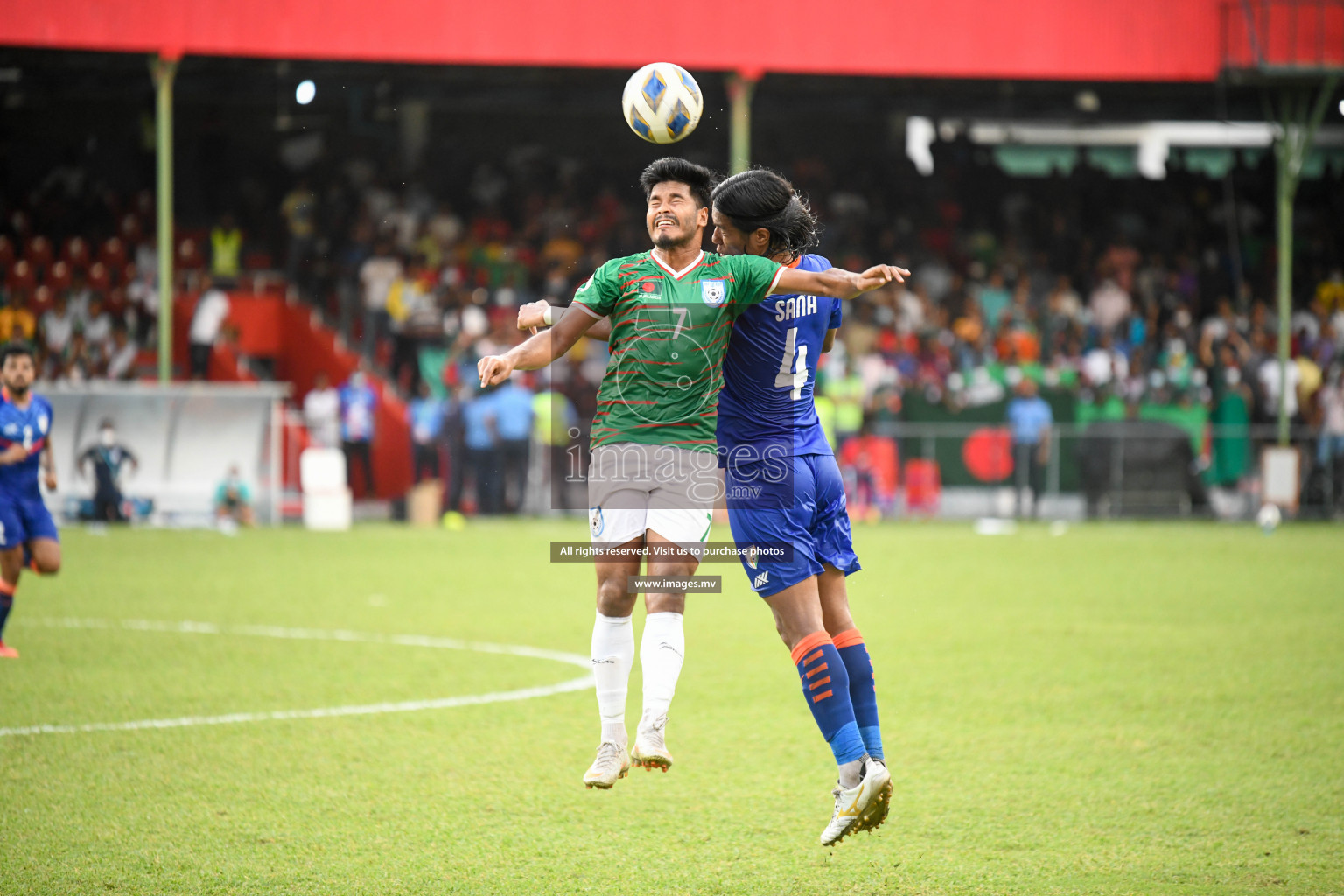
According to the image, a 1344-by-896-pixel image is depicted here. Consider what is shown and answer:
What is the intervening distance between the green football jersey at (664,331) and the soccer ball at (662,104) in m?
0.80

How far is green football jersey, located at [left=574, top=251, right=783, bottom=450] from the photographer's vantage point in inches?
218

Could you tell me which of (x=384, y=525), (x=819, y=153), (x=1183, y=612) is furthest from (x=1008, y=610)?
(x=819, y=153)

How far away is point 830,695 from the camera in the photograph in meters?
5.64

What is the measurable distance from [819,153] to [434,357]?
1226 centimetres

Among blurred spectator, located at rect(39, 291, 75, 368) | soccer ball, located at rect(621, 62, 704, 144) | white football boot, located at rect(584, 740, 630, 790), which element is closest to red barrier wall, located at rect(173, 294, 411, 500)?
blurred spectator, located at rect(39, 291, 75, 368)

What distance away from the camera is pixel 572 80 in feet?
84.3

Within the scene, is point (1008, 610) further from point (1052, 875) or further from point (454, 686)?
point (1052, 875)

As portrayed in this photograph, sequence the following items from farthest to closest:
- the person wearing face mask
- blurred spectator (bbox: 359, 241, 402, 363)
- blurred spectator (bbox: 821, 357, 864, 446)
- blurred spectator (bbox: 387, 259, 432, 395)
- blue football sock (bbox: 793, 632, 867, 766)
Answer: blurred spectator (bbox: 359, 241, 402, 363) → blurred spectator (bbox: 387, 259, 432, 395) → blurred spectator (bbox: 821, 357, 864, 446) → the person wearing face mask → blue football sock (bbox: 793, 632, 867, 766)

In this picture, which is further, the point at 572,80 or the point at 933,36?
the point at 572,80

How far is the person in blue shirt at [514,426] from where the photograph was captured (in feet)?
67.2

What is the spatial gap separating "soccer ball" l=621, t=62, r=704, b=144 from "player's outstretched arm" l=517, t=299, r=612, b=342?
1.00 m

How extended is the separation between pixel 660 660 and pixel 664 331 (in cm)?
126

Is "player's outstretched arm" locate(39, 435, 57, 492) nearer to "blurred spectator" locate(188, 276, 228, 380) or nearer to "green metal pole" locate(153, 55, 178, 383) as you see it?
"green metal pole" locate(153, 55, 178, 383)

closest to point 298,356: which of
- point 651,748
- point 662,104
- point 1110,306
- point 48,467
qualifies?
point 1110,306
